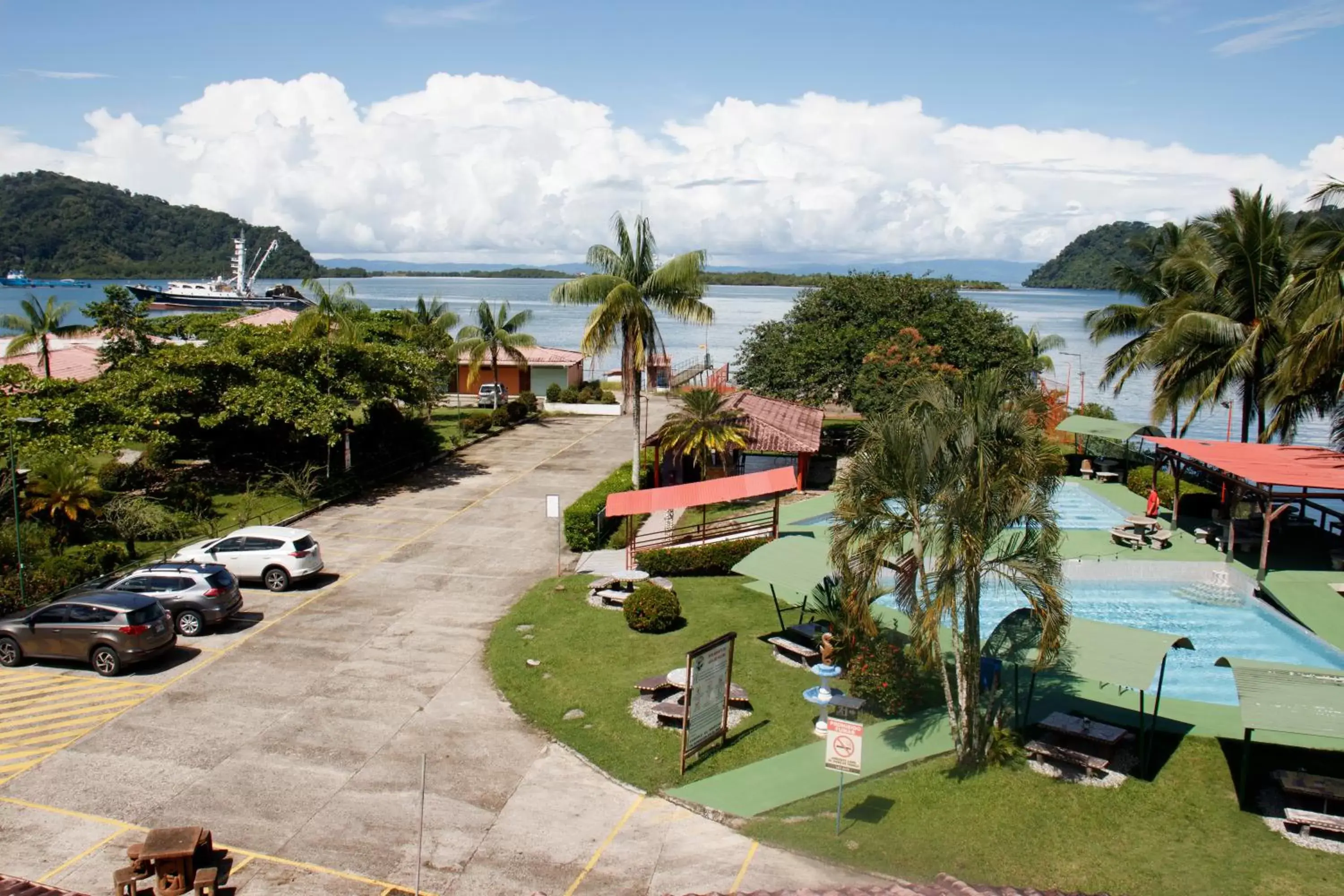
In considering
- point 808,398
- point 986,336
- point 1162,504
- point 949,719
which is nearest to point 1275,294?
point 1162,504

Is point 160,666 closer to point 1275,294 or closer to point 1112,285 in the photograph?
point 1275,294

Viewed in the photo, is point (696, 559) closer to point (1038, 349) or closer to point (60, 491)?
point (60, 491)

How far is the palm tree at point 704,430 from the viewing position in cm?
3219

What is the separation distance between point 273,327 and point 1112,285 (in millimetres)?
38500

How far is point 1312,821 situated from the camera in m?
12.3

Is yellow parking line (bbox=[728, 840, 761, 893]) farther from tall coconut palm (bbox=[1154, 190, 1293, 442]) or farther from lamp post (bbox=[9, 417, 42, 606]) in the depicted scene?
tall coconut palm (bbox=[1154, 190, 1293, 442])

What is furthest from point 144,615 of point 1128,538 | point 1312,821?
point 1128,538

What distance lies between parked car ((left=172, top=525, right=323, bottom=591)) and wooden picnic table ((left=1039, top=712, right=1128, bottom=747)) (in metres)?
17.3

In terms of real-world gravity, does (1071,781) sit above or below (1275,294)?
below

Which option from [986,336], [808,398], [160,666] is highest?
[986,336]

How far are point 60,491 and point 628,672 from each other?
1694 cm

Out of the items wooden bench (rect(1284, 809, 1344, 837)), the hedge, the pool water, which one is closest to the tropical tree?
the pool water

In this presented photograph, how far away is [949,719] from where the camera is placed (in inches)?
A: 598

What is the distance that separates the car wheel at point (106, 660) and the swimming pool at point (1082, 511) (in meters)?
19.1
